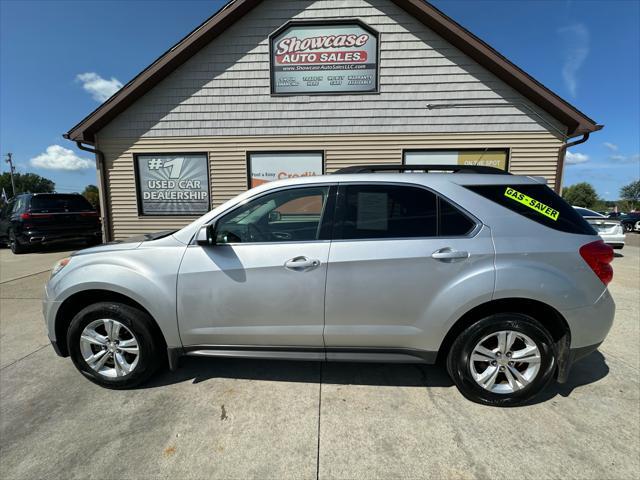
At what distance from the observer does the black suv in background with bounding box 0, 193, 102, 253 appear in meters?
8.23

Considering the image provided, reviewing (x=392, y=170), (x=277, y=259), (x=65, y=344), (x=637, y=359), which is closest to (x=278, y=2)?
(x=392, y=170)

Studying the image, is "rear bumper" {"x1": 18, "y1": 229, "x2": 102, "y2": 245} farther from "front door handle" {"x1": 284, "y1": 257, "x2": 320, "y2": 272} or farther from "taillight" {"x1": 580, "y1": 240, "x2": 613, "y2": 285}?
"taillight" {"x1": 580, "y1": 240, "x2": 613, "y2": 285}

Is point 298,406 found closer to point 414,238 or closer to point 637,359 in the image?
point 414,238

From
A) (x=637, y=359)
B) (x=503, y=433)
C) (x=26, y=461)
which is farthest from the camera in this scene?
(x=637, y=359)

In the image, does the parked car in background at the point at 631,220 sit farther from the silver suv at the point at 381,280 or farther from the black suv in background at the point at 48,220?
the black suv in background at the point at 48,220

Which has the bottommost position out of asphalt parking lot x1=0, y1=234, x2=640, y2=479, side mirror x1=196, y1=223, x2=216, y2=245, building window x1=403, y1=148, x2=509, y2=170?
asphalt parking lot x1=0, y1=234, x2=640, y2=479

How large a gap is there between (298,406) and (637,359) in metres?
3.38

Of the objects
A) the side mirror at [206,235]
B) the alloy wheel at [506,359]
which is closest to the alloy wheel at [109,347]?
the side mirror at [206,235]

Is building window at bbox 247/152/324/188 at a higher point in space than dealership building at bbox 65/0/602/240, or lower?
lower

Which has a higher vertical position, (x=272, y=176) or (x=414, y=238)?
(x=272, y=176)

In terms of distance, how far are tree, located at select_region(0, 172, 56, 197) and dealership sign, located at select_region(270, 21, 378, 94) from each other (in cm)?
9484

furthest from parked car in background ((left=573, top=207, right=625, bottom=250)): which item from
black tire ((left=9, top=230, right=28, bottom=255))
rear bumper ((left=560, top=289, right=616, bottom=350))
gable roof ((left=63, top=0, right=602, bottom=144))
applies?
black tire ((left=9, top=230, right=28, bottom=255))

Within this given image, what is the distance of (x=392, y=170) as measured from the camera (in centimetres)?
265

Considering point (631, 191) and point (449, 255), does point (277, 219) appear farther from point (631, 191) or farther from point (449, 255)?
point (631, 191)
